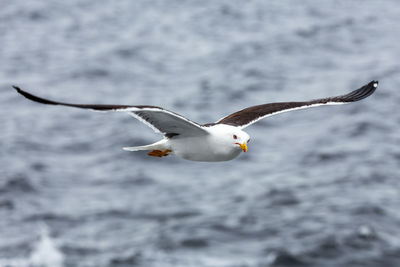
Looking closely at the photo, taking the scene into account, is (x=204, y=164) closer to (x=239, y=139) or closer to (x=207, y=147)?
(x=207, y=147)

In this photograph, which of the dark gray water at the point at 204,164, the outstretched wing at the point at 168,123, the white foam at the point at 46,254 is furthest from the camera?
the dark gray water at the point at 204,164

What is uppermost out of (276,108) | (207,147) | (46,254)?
(276,108)

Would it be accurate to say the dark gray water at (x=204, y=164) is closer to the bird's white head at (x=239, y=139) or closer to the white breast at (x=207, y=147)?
the white breast at (x=207, y=147)

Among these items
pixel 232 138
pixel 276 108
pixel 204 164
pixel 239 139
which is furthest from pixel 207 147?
pixel 204 164

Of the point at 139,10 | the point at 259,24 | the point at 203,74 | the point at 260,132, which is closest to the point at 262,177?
the point at 260,132

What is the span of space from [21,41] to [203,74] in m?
15.3

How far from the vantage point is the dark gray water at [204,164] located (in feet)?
113

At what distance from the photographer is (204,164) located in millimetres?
41344

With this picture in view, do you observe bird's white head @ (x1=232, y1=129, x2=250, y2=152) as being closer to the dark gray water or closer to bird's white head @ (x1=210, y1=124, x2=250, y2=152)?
bird's white head @ (x1=210, y1=124, x2=250, y2=152)

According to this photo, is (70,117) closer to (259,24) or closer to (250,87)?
(250,87)

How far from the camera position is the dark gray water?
34594 millimetres

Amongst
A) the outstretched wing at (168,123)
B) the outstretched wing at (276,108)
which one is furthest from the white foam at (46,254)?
the outstretched wing at (168,123)

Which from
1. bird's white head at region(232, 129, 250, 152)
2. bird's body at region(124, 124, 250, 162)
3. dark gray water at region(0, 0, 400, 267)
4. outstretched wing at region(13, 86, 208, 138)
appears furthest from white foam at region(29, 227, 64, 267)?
bird's white head at region(232, 129, 250, 152)

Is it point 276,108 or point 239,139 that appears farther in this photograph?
point 276,108
